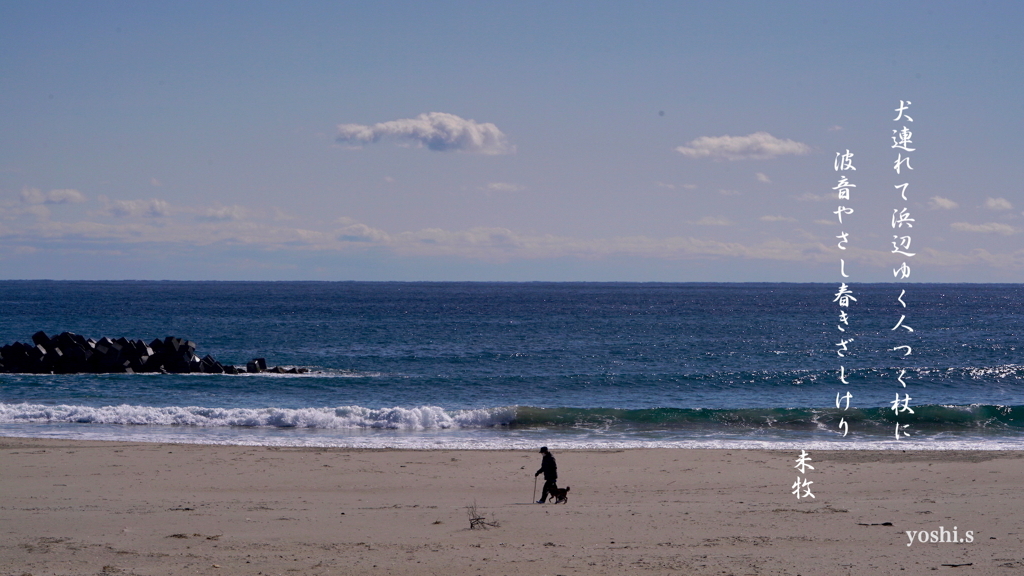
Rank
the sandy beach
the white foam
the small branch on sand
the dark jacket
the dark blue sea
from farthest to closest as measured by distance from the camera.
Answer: the white foam → the dark blue sea → the dark jacket → the small branch on sand → the sandy beach

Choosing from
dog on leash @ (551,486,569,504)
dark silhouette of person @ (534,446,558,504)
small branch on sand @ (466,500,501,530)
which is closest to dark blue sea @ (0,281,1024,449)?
dark silhouette of person @ (534,446,558,504)

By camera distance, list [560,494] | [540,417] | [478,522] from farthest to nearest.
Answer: [540,417], [560,494], [478,522]

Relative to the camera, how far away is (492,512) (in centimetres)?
1362

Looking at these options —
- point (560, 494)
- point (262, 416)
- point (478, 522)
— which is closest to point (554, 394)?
point (262, 416)

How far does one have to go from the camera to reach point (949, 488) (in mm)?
15492

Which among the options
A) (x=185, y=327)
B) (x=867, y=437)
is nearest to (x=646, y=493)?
(x=867, y=437)

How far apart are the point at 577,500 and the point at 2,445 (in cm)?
1428

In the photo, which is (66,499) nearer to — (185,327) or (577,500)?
(577,500)

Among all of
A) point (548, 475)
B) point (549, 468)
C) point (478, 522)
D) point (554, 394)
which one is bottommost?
point (554, 394)

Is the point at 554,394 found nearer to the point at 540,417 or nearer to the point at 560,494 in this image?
the point at 540,417

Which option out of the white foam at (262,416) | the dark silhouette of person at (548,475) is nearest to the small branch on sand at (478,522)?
the dark silhouette of person at (548,475)

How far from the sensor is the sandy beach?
34.2 ft

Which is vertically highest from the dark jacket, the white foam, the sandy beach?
the dark jacket

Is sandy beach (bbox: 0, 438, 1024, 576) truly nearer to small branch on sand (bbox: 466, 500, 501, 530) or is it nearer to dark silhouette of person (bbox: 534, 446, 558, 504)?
small branch on sand (bbox: 466, 500, 501, 530)
